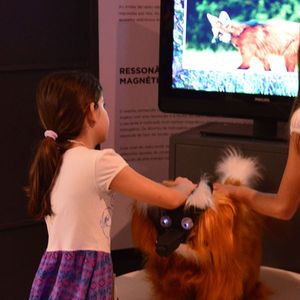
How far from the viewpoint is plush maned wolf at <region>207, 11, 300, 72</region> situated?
5.90 feet

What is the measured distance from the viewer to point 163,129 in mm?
2750

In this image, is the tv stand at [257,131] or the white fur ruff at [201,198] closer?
the white fur ruff at [201,198]

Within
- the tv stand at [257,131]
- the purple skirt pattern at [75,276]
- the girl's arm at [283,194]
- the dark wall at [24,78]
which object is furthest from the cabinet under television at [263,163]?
the dark wall at [24,78]

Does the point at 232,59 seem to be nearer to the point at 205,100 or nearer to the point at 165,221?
the point at 205,100

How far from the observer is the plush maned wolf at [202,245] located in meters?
1.38

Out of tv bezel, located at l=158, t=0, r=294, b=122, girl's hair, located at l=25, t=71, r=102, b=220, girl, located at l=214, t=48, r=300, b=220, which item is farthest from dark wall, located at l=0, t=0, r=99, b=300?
girl, located at l=214, t=48, r=300, b=220

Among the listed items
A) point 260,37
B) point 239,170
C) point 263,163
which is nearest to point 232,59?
point 260,37

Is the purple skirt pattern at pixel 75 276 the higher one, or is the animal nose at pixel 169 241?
the animal nose at pixel 169 241

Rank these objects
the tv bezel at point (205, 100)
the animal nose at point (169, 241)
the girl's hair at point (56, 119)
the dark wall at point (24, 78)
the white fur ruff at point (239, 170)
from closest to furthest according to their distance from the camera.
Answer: the animal nose at point (169, 241)
the girl's hair at point (56, 119)
the white fur ruff at point (239, 170)
the tv bezel at point (205, 100)
the dark wall at point (24, 78)

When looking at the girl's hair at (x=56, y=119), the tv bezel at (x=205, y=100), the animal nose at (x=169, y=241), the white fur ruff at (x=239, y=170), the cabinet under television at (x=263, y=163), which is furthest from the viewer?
the tv bezel at (x=205, y=100)

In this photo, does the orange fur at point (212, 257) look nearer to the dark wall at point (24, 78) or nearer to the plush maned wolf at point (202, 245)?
the plush maned wolf at point (202, 245)

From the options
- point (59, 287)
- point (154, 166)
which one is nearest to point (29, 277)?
point (154, 166)

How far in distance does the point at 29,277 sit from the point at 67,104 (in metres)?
1.22

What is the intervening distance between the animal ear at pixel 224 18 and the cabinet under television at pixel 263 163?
33 cm
